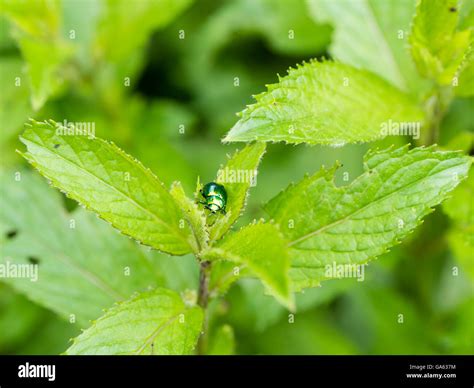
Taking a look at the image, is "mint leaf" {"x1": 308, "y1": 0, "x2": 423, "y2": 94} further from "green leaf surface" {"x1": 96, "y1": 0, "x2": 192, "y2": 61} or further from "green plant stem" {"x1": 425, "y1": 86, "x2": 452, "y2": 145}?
"green leaf surface" {"x1": 96, "y1": 0, "x2": 192, "y2": 61}

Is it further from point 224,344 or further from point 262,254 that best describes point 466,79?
point 224,344

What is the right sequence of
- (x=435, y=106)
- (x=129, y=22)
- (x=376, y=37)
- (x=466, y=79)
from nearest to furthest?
(x=466, y=79) < (x=435, y=106) < (x=376, y=37) < (x=129, y=22)

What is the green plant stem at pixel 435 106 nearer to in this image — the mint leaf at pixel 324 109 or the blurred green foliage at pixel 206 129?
the mint leaf at pixel 324 109

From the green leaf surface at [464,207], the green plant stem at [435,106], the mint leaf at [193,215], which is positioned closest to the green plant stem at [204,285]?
the mint leaf at [193,215]

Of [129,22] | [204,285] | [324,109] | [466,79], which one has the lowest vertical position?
[204,285]

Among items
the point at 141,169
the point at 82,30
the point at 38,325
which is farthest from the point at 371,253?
the point at 82,30

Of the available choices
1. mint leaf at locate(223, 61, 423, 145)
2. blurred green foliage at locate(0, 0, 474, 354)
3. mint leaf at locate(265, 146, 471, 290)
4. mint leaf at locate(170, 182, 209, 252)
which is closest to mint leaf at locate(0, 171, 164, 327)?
blurred green foliage at locate(0, 0, 474, 354)

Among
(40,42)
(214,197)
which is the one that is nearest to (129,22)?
(40,42)
